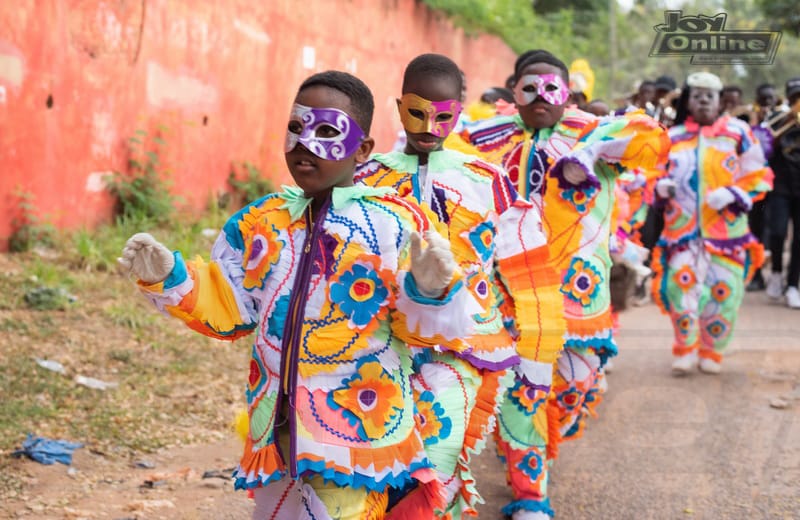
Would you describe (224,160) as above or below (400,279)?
below

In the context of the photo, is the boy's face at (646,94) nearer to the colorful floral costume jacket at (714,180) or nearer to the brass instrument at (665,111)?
the brass instrument at (665,111)

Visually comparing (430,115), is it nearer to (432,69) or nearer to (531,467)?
(432,69)

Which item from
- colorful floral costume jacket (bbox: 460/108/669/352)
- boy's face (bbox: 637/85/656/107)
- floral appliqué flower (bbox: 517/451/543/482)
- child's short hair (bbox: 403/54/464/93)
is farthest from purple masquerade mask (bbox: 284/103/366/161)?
boy's face (bbox: 637/85/656/107)

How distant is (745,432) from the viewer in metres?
6.95

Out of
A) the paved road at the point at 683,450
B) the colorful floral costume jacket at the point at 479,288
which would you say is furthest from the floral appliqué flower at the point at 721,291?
the colorful floral costume jacket at the point at 479,288

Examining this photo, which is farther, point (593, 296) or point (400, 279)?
point (593, 296)

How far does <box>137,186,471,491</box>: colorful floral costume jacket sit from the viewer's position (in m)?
3.16

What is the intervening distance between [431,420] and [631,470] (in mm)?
2717

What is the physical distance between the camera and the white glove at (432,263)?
2846 mm

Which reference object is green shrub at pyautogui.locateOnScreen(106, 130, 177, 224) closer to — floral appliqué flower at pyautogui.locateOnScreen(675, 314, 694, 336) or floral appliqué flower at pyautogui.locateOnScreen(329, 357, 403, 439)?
floral appliqué flower at pyautogui.locateOnScreen(675, 314, 694, 336)

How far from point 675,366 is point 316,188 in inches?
236

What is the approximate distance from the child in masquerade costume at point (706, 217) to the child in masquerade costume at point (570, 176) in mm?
3104

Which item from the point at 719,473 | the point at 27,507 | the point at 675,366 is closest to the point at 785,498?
the point at 719,473

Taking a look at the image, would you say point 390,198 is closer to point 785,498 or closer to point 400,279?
point 400,279
